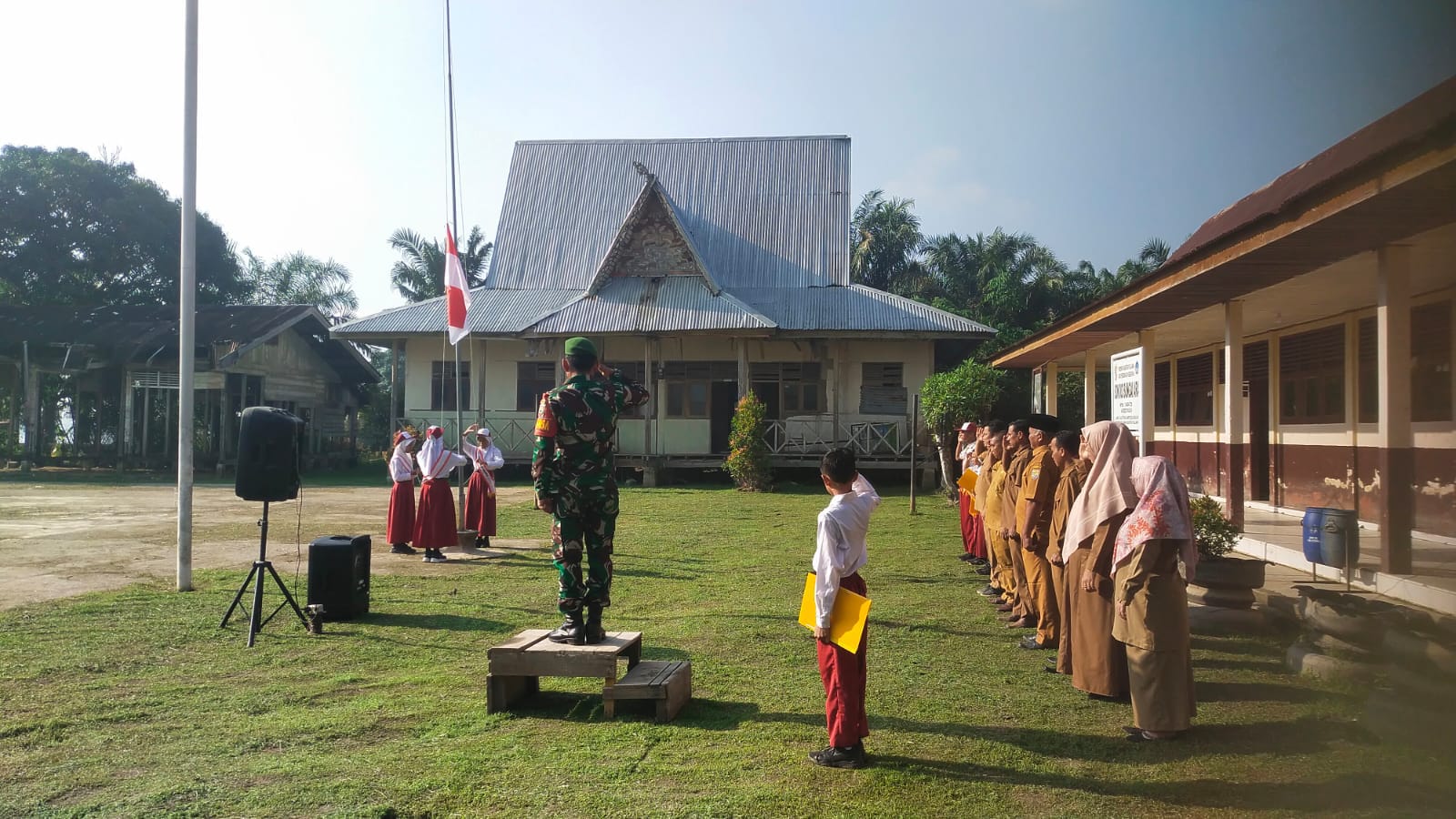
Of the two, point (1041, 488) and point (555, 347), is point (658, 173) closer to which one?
point (555, 347)

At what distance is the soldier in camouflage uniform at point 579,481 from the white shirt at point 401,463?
20.5 feet

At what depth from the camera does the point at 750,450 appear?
19656 mm

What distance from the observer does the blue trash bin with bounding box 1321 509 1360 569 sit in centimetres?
679

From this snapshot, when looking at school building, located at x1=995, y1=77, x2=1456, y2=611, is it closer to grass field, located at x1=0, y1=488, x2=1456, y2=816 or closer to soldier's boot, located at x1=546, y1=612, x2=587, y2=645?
grass field, located at x1=0, y1=488, x2=1456, y2=816

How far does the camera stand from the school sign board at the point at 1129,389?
8203 millimetres

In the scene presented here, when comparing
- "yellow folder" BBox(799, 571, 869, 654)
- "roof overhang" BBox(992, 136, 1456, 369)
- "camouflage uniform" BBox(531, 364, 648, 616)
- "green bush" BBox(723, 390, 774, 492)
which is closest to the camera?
"yellow folder" BBox(799, 571, 869, 654)

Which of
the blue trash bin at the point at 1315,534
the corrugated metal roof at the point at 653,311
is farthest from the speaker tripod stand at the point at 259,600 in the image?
the corrugated metal roof at the point at 653,311

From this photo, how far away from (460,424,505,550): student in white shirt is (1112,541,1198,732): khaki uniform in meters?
8.46

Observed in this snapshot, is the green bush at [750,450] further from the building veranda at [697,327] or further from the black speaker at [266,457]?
the black speaker at [266,457]

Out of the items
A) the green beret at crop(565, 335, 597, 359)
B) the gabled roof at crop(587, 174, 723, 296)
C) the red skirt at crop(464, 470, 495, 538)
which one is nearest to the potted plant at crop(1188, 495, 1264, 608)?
the green beret at crop(565, 335, 597, 359)

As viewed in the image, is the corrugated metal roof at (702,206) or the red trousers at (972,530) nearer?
the red trousers at (972,530)

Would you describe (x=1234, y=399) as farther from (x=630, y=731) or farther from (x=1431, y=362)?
(x=630, y=731)

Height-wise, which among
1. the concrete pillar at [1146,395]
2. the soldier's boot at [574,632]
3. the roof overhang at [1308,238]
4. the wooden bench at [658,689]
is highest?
the roof overhang at [1308,238]

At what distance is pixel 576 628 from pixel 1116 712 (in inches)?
113
